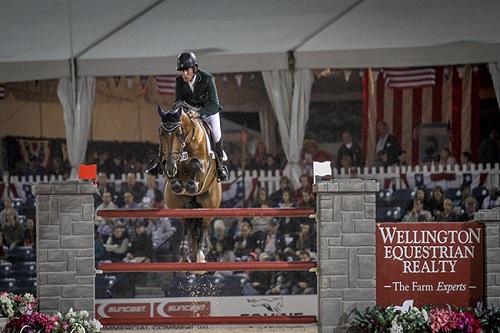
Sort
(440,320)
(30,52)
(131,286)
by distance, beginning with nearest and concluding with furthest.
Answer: (440,320)
(131,286)
(30,52)

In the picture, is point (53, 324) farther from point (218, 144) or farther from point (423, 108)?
point (423, 108)

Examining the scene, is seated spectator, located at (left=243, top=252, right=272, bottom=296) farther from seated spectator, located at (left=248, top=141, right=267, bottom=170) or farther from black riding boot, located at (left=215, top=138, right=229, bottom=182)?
black riding boot, located at (left=215, top=138, right=229, bottom=182)

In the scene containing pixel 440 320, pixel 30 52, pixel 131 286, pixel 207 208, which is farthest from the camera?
pixel 30 52

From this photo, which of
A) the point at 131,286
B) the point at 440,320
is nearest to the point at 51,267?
the point at 440,320

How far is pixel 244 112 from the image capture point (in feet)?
47.2

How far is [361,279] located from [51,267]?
245 cm

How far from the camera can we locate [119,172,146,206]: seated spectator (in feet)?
44.7

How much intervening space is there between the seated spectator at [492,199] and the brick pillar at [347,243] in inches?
182

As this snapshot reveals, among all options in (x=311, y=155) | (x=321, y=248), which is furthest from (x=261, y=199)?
(x=321, y=248)

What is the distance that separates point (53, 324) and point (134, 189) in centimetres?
532

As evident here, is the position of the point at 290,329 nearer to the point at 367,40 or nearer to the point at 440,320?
the point at 440,320

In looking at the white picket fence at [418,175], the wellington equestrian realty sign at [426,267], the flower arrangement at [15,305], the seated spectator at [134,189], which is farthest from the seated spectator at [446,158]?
the flower arrangement at [15,305]

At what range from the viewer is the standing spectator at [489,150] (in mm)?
13430

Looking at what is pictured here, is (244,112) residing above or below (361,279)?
above
